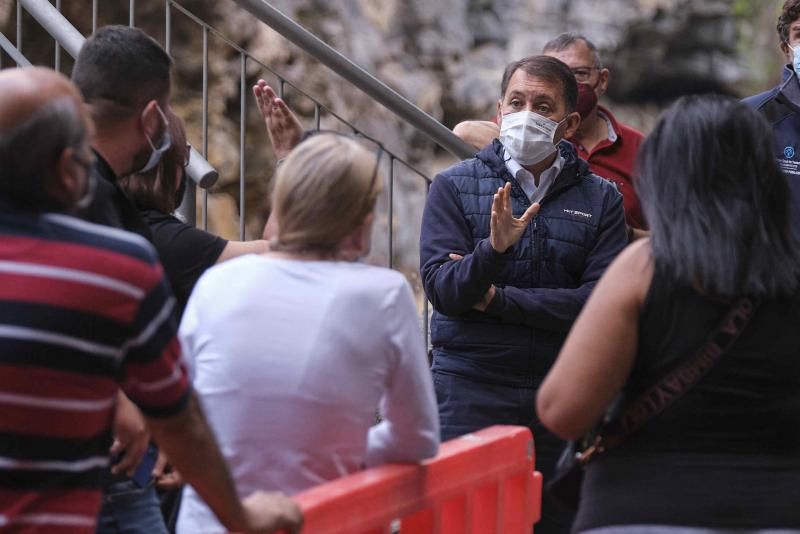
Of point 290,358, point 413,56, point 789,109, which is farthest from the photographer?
point 413,56

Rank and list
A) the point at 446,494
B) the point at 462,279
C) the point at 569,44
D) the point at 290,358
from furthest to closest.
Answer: the point at 569,44 → the point at 462,279 → the point at 446,494 → the point at 290,358

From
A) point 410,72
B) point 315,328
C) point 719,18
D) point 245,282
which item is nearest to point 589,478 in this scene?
point 315,328

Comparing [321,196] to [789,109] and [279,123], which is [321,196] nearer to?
[279,123]

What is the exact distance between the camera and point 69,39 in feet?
13.1

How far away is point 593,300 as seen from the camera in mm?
1980

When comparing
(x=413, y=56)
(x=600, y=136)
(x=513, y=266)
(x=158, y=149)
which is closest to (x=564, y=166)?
(x=513, y=266)

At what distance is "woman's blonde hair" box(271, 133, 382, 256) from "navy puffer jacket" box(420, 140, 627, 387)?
102 cm

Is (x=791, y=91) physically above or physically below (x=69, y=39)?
above

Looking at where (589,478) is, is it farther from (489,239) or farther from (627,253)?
(489,239)

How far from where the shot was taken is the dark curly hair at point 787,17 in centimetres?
396

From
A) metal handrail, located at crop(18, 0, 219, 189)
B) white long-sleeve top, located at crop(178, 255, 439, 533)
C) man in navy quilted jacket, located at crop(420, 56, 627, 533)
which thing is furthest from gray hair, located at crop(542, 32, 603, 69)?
white long-sleeve top, located at crop(178, 255, 439, 533)

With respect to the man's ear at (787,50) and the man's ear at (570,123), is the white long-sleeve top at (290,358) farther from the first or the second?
the man's ear at (787,50)

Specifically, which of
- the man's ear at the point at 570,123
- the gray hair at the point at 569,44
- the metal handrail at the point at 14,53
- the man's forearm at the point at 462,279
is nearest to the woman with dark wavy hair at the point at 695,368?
the man's forearm at the point at 462,279

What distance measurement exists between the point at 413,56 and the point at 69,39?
7760 mm
